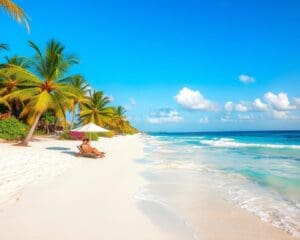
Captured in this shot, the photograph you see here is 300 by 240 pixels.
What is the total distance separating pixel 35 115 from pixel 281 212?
58.8 feet

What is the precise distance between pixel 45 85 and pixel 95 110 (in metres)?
18.4

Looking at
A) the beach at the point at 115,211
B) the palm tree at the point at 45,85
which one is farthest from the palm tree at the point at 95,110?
the beach at the point at 115,211

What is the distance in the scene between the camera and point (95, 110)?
127ft

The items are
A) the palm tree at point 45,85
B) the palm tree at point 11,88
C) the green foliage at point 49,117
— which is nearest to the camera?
the palm tree at point 45,85

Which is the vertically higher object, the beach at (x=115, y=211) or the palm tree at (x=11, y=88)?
the palm tree at (x=11, y=88)

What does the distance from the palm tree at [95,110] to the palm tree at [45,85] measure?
1603 cm

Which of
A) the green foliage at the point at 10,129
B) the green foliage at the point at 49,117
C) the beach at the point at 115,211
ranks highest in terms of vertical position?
the green foliage at the point at 49,117

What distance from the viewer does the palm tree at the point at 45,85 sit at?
19547 millimetres

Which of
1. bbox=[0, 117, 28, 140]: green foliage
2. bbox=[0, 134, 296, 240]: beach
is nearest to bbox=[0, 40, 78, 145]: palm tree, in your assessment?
bbox=[0, 117, 28, 140]: green foliage

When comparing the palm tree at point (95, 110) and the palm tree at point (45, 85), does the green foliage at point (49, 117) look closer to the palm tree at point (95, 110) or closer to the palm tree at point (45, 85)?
the palm tree at point (95, 110)

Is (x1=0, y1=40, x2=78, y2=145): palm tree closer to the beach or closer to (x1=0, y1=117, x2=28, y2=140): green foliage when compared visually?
(x1=0, y1=117, x2=28, y2=140): green foliage

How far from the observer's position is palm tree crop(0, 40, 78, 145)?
770 inches

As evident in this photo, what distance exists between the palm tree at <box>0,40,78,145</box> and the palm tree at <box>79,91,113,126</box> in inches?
631

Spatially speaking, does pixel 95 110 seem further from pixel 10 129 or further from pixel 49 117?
pixel 10 129
